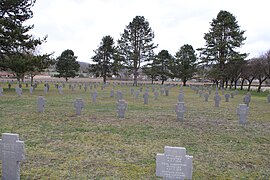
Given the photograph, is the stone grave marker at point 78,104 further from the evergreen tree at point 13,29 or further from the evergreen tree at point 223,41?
the evergreen tree at point 223,41

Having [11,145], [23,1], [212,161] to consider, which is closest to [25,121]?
[11,145]

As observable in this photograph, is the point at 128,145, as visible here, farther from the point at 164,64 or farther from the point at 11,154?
the point at 164,64

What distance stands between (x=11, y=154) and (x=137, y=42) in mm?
45491

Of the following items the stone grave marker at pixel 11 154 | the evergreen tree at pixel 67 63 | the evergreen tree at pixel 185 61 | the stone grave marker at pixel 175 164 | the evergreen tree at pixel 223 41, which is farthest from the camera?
the evergreen tree at pixel 67 63

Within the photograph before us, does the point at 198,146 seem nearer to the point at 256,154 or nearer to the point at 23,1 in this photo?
the point at 256,154

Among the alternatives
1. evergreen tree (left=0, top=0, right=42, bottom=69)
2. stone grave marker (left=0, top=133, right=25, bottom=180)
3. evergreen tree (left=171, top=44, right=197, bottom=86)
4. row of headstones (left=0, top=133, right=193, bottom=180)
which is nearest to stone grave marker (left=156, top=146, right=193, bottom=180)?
row of headstones (left=0, top=133, right=193, bottom=180)

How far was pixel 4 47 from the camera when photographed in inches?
910

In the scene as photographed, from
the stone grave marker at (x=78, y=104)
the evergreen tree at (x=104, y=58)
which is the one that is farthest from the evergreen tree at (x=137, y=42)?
the stone grave marker at (x=78, y=104)

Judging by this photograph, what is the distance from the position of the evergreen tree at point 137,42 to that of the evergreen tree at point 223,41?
11069mm

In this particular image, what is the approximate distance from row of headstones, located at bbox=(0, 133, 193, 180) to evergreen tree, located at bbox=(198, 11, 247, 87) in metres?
37.6

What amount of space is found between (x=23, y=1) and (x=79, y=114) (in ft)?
59.3

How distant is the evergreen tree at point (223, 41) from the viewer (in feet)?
128

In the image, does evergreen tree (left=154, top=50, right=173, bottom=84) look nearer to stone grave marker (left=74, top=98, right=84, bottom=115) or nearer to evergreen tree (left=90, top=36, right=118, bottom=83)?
evergreen tree (left=90, top=36, right=118, bottom=83)

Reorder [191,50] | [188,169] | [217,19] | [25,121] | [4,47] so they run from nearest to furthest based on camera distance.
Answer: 1. [188,169]
2. [25,121]
3. [4,47]
4. [217,19]
5. [191,50]
